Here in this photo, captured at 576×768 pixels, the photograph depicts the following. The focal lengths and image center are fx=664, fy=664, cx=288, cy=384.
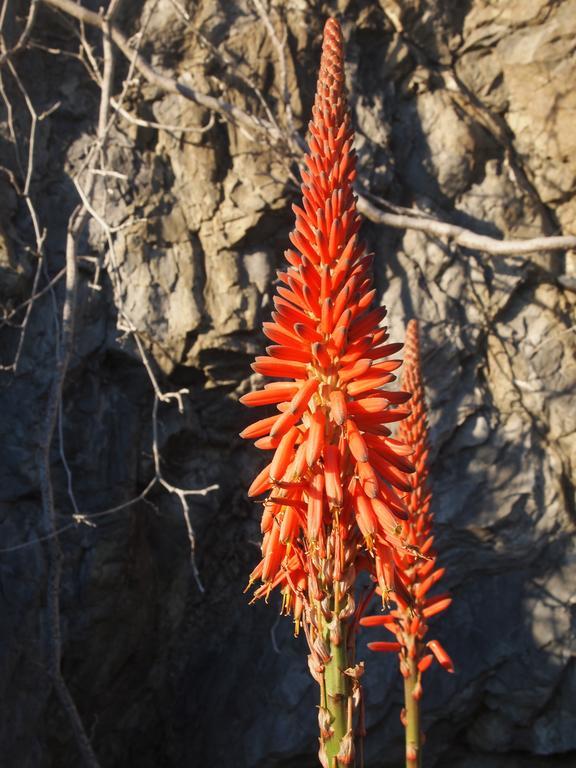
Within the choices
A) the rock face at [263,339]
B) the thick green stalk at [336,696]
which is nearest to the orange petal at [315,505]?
the thick green stalk at [336,696]

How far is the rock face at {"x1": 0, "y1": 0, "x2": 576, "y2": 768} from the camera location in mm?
4504

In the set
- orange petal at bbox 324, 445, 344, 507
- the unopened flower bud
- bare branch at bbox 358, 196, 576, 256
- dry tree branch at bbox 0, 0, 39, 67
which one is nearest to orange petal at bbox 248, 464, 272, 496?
orange petal at bbox 324, 445, 344, 507

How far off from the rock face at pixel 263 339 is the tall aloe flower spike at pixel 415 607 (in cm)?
213

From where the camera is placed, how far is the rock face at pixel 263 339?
14.8 feet

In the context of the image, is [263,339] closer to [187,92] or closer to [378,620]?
[187,92]

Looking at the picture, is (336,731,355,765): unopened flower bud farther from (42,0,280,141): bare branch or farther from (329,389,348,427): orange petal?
(42,0,280,141): bare branch

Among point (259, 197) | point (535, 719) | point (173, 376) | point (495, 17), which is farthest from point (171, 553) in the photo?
point (495, 17)

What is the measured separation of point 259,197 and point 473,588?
3.26m

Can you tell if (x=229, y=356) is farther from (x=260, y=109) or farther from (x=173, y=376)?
(x=260, y=109)

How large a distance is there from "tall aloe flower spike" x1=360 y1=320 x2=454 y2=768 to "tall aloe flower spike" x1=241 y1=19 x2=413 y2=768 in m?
0.68

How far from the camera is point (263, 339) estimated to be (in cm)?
473

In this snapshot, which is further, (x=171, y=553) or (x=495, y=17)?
(x=495, y=17)

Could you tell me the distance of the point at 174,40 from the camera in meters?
4.88

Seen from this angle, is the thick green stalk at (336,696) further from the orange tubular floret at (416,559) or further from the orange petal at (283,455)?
the orange tubular floret at (416,559)
